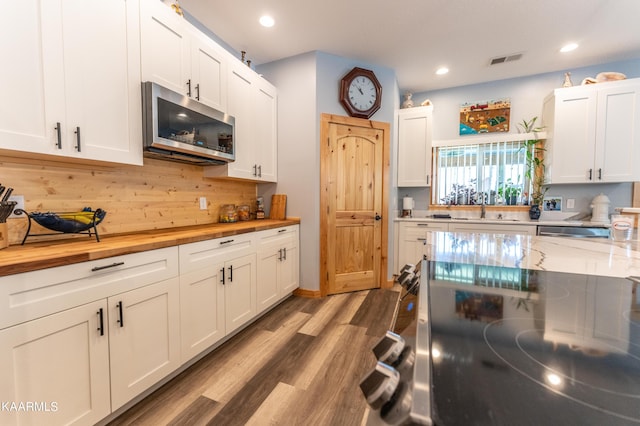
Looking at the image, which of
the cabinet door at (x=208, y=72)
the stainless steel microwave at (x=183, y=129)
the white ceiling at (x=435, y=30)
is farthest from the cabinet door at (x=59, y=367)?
the white ceiling at (x=435, y=30)

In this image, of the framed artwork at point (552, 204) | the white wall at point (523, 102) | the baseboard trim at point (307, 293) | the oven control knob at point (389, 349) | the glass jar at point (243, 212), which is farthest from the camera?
the framed artwork at point (552, 204)

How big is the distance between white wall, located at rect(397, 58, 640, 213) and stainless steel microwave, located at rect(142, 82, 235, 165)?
2839 millimetres

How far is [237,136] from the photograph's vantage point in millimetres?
2471

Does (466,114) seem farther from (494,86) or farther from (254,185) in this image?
(254,185)

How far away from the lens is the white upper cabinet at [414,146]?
3.59 meters

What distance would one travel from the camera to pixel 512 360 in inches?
17.7

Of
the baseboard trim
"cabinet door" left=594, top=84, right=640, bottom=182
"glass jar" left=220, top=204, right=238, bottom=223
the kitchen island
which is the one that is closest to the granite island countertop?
the kitchen island

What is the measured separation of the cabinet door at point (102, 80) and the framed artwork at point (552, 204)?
4510mm

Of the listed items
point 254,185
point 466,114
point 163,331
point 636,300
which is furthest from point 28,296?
point 466,114

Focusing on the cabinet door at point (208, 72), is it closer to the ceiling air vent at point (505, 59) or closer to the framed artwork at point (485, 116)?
the ceiling air vent at point (505, 59)

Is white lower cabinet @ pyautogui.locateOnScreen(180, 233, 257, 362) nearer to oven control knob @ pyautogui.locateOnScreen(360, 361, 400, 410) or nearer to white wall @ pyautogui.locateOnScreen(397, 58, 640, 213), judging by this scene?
oven control knob @ pyautogui.locateOnScreen(360, 361, 400, 410)

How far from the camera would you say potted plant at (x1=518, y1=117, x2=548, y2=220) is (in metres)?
3.45

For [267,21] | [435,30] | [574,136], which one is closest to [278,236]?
[267,21]

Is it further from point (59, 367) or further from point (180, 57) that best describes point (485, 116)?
point (59, 367)
